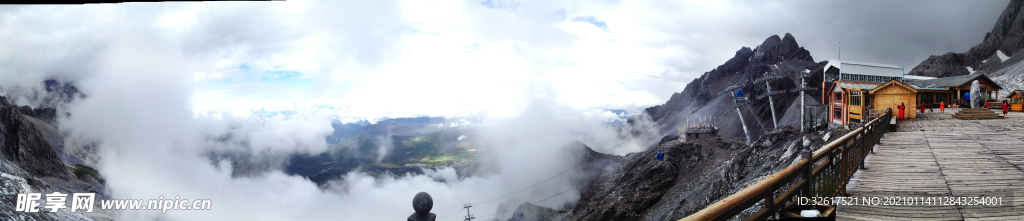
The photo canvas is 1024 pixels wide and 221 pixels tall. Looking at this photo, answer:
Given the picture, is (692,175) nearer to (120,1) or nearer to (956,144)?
(956,144)

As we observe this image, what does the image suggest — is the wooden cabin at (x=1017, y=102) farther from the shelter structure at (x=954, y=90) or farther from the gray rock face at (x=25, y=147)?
the gray rock face at (x=25, y=147)

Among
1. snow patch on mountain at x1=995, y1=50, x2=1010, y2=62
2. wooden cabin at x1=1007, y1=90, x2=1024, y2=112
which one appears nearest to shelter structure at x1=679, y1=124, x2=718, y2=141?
wooden cabin at x1=1007, y1=90, x2=1024, y2=112

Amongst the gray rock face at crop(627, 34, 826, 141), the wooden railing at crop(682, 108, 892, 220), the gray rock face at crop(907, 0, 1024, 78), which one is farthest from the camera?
the gray rock face at crop(907, 0, 1024, 78)

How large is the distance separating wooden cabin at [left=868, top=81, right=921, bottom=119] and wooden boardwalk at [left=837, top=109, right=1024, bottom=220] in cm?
794

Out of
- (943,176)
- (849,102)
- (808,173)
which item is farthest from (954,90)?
(808,173)

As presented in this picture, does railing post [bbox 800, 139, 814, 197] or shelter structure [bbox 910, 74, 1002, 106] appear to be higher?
shelter structure [bbox 910, 74, 1002, 106]

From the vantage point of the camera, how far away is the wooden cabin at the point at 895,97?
16547 millimetres

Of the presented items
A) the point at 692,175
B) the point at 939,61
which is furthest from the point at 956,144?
the point at 939,61

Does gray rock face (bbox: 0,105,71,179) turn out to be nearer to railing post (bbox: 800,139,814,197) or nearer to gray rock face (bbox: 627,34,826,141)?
railing post (bbox: 800,139,814,197)

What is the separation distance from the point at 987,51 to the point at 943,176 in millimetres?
122225

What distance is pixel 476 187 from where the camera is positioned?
512ft

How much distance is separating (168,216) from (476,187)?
344 feet

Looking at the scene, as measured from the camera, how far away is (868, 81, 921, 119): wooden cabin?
16547 mm

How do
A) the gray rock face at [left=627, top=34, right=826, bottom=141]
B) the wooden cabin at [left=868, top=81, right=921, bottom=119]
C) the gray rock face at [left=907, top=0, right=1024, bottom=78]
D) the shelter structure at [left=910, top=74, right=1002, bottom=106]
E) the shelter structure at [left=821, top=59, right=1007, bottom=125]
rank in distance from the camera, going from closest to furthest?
the wooden cabin at [left=868, top=81, right=921, bottom=119], the shelter structure at [left=821, top=59, right=1007, bottom=125], the shelter structure at [left=910, top=74, right=1002, bottom=106], the gray rock face at [left=627, top=34, right=826, bottom=141], the gray rock face at [left=907, top=0, right=1024, bottom=78]
